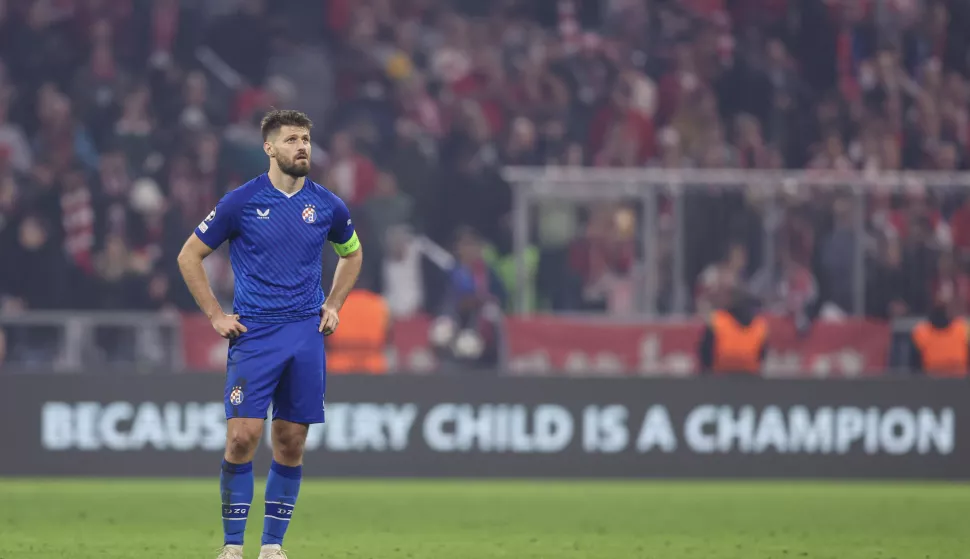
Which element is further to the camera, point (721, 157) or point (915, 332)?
point (721, 157)

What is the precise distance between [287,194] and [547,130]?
1204cm

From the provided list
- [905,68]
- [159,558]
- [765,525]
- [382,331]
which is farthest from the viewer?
[905,68]

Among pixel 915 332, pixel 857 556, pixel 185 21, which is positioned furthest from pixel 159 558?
pixel 185 21

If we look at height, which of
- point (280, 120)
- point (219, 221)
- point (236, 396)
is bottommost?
point (236, 396)

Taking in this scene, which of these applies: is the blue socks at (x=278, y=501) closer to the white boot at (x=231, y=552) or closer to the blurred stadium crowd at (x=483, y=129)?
the white boot at (x=231, y=552)

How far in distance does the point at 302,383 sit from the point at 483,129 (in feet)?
39.5

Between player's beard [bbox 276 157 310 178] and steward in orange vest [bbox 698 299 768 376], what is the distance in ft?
27.7

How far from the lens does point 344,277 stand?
27.6 feet

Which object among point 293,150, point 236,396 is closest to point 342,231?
point 293,150

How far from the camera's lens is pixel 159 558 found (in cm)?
884

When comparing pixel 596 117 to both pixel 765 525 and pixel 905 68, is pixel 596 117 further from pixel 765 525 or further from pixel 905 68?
pixel 765 525

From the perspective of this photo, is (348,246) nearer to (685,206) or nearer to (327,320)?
(327,320)

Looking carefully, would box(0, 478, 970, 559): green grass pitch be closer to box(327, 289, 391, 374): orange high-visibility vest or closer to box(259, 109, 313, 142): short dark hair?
box(327, 289, 391, 374): orange high-visibility vest

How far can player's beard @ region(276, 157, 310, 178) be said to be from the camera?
787 cm
